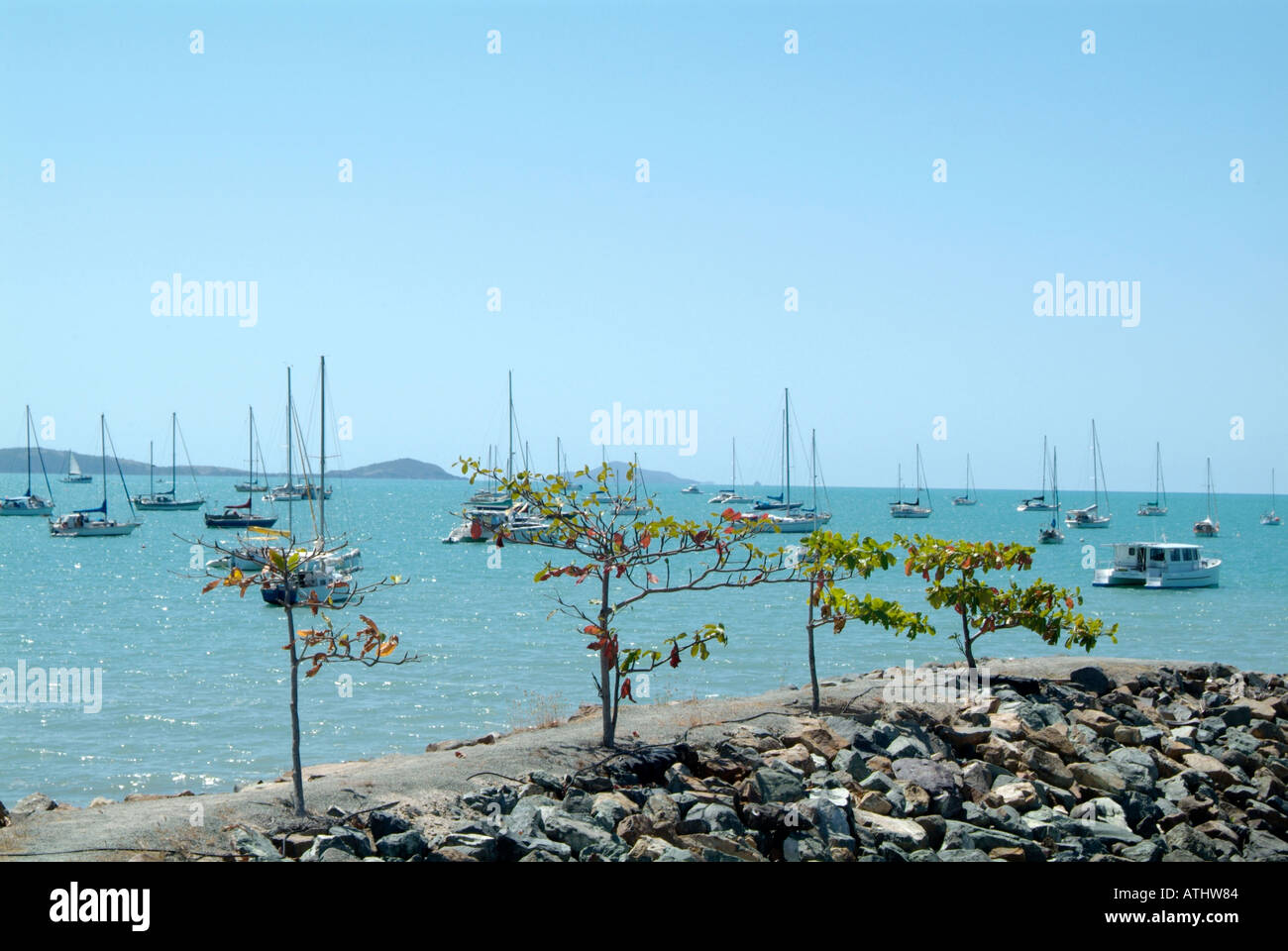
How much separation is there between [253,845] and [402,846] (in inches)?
49.3

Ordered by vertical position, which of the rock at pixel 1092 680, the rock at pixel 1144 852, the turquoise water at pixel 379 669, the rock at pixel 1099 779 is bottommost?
the turquoise water at pixel 379 669

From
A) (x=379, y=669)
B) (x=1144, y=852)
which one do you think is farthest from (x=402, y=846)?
(x=379, y=669)

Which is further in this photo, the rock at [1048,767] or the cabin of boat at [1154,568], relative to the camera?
the cabin of boat at [1154,568]

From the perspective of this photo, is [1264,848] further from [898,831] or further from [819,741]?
[819,741]

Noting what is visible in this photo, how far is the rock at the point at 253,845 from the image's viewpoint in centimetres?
973

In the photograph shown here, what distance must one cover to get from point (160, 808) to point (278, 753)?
9.46 m

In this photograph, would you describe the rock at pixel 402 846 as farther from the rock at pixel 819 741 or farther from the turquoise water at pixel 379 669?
the rock at pixel 819 741

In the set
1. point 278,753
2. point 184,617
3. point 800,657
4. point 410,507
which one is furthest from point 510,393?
point 410,507

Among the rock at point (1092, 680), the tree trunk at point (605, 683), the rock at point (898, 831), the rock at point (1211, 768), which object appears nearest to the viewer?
the rock at point (898, 831)

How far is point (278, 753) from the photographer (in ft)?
67.0

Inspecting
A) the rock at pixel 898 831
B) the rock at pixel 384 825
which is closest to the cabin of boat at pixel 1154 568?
the rock at pixel 898 831

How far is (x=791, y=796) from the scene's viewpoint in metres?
12.0

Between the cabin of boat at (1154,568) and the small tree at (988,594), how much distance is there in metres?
36.9
